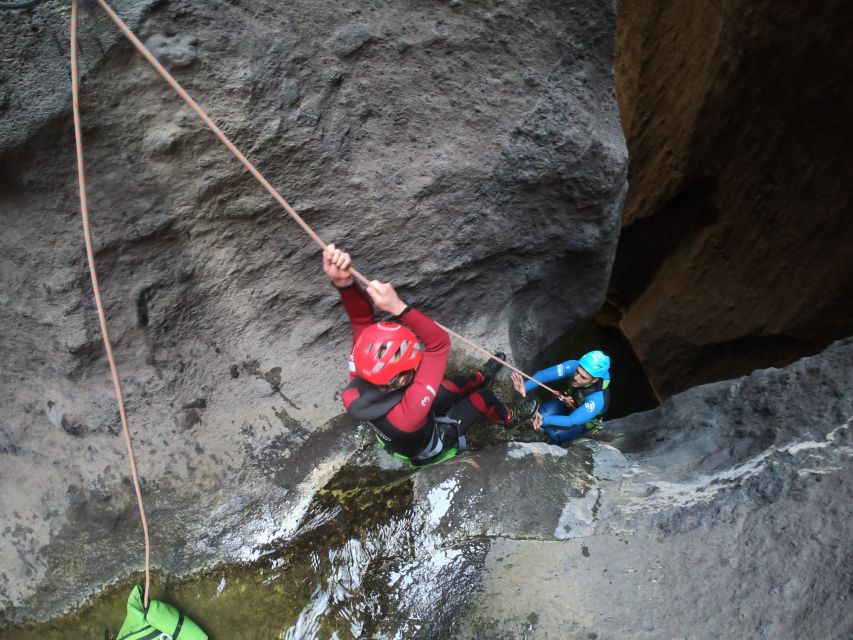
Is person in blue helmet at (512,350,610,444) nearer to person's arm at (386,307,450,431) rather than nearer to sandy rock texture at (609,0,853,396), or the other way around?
person's arm at (386,307,450,431)

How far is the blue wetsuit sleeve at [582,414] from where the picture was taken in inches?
101

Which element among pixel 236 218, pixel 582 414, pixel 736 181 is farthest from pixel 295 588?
pixel 736 181

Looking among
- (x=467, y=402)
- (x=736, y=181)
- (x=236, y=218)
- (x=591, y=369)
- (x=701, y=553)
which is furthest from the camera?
(x=736, y=181)

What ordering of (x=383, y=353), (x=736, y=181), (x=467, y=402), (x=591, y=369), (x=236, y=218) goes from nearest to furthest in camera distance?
(x=383, y=353) → (x=236, y=218) → (x=467, y=402) → (x=591, y=369) → (x=736, y=181)

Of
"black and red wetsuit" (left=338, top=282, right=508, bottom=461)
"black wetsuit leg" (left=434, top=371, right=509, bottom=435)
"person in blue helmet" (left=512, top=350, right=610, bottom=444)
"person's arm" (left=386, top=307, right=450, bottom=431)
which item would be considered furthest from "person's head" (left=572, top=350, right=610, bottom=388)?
"person's arm" (left=386, top=307, right=450, bottom=431)

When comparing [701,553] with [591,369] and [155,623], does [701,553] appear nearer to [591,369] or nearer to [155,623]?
[591,369]

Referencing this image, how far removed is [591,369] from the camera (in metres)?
2.55

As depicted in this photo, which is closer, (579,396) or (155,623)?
(155,623)

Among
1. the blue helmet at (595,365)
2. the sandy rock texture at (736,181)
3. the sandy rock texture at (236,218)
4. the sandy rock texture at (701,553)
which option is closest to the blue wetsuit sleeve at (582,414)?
the blue helmet at (595,365)

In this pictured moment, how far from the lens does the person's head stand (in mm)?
2555

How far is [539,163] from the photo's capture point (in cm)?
203

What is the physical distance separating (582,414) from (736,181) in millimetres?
2526

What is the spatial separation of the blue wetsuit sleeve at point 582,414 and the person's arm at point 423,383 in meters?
1.10

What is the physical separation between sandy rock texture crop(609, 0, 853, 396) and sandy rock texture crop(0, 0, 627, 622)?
206 centimetres
